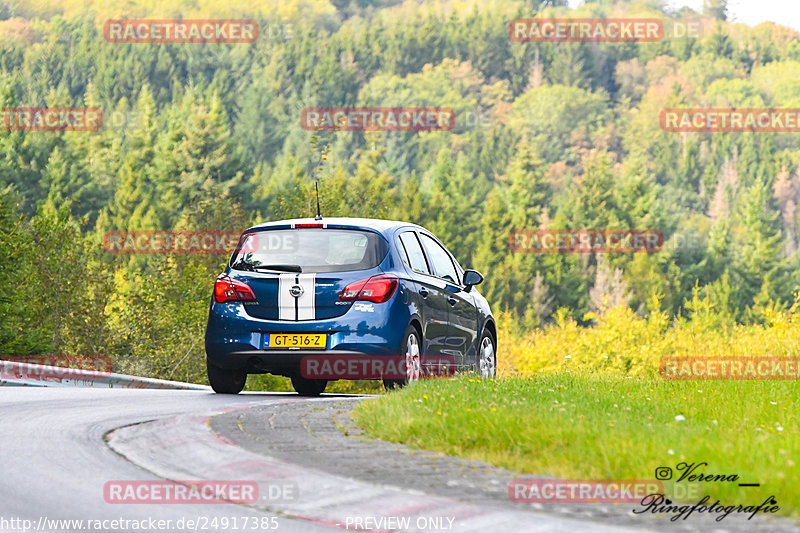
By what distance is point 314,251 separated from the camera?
12.8 m

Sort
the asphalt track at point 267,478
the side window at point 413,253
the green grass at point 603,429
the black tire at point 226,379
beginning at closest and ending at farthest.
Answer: the asphalt track at point 267,478 → the green grass at point 603,429 → the side window at point 413,253 → the black tire at point 226,379

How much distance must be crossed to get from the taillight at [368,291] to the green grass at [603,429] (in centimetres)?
110

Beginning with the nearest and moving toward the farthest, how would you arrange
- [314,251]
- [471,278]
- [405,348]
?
[405,348]
[314,251]
[471,278]

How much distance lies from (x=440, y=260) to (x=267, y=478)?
25.3 ft

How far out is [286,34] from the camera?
19262 centimetres

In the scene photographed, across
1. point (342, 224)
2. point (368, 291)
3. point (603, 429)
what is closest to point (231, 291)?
point (342, 224)

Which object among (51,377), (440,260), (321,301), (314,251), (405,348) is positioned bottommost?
(51,377)

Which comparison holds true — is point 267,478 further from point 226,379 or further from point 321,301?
point 226,379

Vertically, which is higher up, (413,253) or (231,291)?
(413,253)

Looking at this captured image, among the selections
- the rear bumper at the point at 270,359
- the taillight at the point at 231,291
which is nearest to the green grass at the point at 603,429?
the rear bumper at the point at 270,359

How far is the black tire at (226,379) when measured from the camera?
44.4 feet

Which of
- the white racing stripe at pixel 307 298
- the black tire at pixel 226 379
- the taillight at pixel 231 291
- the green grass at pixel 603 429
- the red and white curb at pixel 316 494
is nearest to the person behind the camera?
the red and white curb at pixel 316 494

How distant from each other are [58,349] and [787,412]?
4819 centimetres

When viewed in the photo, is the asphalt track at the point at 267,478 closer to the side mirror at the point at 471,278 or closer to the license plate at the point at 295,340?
the license plate at the point at 295,340
